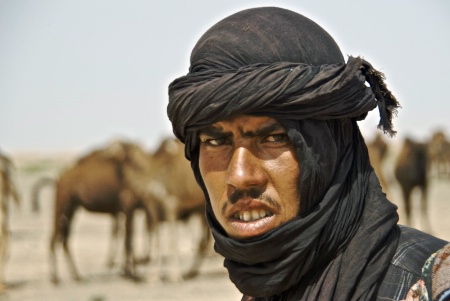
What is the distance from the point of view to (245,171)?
6.98ft

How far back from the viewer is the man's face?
84.3 inches

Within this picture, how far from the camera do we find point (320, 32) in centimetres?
221

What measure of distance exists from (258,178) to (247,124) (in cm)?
12

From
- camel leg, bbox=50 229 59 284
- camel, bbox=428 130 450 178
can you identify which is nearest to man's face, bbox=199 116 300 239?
camel leg, bbox=50 229 59 284

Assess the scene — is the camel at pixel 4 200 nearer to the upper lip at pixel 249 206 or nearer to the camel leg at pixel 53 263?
the camel leg at pixel 53 263

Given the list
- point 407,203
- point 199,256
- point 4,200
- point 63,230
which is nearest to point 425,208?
point 407,203

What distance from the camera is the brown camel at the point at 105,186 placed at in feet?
49.9

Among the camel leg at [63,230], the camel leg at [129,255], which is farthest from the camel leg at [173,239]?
the camel leg at [63,230]

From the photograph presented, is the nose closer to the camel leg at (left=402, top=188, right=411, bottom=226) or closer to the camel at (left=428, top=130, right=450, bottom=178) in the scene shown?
the camel leg at (left=402, top=188, right=411, bottom=226)

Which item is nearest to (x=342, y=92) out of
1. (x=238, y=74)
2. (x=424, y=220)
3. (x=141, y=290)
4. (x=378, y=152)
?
(x=238, y=74)

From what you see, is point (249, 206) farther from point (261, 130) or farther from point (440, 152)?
point (440, 152)

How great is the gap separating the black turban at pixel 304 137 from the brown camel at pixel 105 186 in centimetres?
1290

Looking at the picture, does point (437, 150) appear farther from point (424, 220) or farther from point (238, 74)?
point (238, 74)

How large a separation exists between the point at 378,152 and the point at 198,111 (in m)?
16.1
